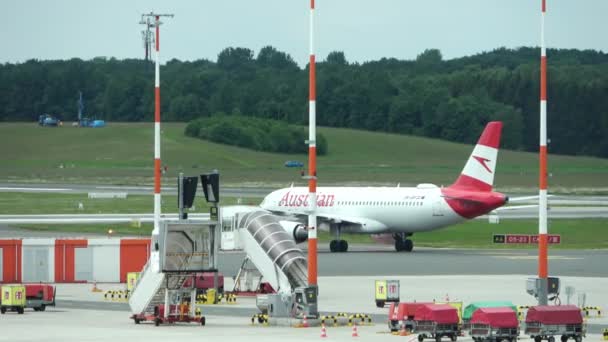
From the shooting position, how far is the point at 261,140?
17475cm

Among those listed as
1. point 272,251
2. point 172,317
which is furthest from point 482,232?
point 172,317

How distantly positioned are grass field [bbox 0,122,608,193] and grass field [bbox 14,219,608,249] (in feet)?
126

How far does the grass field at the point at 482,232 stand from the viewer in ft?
260

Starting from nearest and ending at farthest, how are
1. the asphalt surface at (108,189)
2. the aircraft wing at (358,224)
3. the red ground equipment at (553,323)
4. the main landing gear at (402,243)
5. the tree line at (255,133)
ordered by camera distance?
1. the red ground equipment at (553,323)
2. the main landing gear at (402,243)
3. the aircraft wing at (358,224)
4. the asphalt surface at (108,189)
5. the tree line at (255,133)

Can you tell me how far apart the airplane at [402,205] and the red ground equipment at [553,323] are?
3603cm

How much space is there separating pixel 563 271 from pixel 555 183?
257 feet

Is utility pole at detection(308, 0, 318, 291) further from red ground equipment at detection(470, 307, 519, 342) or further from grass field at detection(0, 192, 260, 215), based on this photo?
grass field at detection(0, 192, 260, 215)

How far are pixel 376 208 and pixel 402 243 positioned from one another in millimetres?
2412

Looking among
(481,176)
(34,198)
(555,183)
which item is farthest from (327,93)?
(481,176)

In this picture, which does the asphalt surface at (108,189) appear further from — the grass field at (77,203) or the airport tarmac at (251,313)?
the airport tarmac at (251,313)

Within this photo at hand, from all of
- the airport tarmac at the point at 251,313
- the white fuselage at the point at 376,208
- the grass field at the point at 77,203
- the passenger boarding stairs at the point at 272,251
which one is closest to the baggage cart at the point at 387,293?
the airport tarmac at the point at 251,313

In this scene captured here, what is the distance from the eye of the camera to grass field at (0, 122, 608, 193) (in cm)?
14138

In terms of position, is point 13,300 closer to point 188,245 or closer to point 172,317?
point 172,317

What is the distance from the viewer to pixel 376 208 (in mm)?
75000
